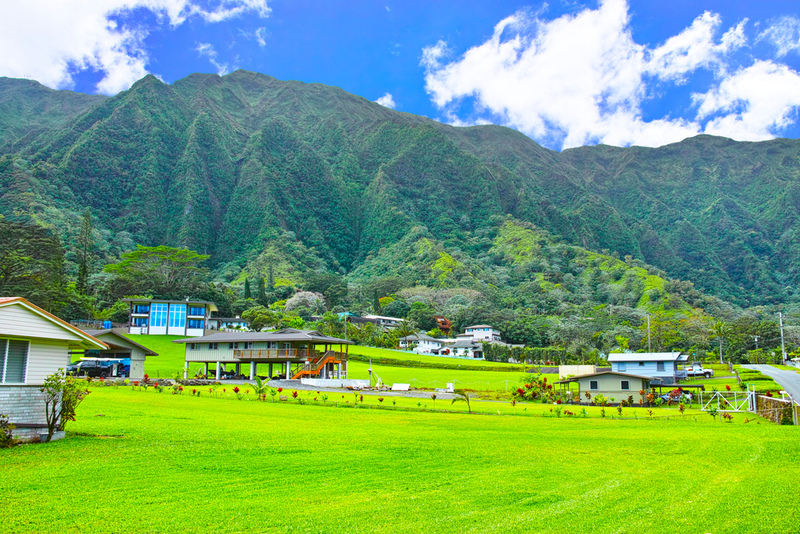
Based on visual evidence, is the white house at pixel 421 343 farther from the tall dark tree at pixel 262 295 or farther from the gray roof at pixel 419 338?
the tall dark tree at pixel 262 295

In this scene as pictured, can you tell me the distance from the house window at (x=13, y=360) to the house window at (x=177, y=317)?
212ft

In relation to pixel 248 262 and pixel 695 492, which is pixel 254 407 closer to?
pixel 695 492

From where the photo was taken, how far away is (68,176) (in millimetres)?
166750

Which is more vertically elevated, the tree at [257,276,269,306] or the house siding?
the tree at [257,276,269,306]

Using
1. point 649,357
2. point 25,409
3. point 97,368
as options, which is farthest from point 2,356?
point 649,357

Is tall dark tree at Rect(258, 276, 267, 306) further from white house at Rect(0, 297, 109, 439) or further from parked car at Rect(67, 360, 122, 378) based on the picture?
white house at Rect(0, 297, 109, 439)

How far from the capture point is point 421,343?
9606cm

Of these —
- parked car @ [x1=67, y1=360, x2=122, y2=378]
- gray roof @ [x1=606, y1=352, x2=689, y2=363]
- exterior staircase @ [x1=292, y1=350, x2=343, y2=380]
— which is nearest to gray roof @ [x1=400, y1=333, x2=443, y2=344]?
exterior staircase @ [x1=292, y1=350, x2=343, y2=380]

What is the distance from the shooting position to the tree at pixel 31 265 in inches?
2616

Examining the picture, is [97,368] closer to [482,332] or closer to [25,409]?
[25,409]

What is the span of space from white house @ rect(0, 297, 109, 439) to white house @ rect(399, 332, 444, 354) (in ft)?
257

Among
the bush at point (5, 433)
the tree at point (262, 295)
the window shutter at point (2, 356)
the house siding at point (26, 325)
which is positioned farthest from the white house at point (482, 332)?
the bush at point (5, 433)

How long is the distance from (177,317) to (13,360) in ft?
214

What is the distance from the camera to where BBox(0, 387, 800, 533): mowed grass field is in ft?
26.5
